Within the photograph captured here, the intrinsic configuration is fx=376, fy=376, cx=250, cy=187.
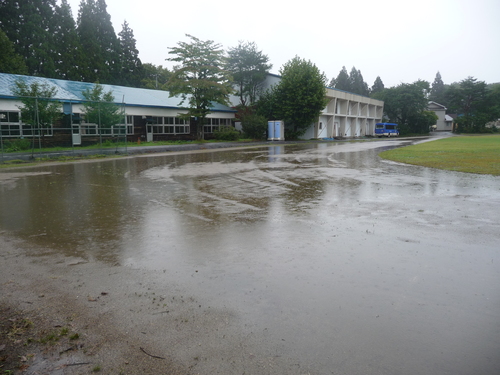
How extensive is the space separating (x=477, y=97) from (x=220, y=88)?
225ft

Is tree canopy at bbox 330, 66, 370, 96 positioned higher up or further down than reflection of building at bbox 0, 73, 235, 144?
higher up

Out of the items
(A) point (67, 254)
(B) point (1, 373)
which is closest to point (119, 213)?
(A) point (67, 254)

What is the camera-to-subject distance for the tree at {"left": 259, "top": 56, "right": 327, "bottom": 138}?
47.3 m

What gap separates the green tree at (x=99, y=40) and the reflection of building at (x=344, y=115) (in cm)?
2233

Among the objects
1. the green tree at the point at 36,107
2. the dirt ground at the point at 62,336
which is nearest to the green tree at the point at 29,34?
the green tree at the point at 36,107

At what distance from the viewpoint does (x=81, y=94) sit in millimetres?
32031

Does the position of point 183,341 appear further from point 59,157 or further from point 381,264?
point 59,157

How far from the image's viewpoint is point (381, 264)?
4891mm

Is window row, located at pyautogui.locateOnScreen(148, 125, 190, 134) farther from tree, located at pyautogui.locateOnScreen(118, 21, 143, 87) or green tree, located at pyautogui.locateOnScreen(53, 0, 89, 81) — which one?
tree, located at pyautogui.locateOnScreen(118, 21, 143, 87)

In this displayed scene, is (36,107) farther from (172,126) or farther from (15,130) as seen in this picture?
(172,126)

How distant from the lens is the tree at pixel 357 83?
11100 centimetres

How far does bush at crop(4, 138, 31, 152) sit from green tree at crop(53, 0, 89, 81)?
23548 mm

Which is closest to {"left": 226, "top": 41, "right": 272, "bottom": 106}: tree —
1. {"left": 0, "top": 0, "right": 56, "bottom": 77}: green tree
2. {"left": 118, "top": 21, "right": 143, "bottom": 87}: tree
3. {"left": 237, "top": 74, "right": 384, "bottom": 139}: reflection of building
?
{"left": 237, "top": 74, "right": 384, "bottom": 139}: reflection of building

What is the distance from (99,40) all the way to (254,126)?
28.6 meters
